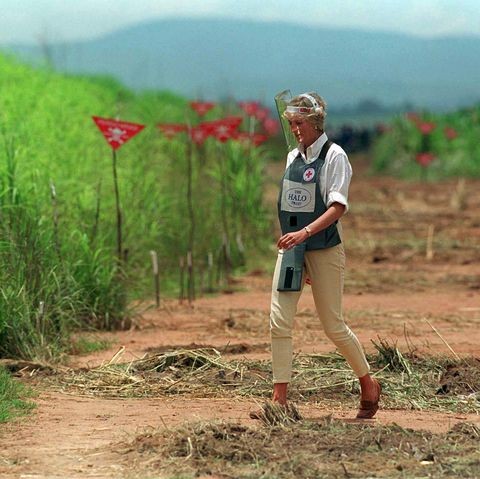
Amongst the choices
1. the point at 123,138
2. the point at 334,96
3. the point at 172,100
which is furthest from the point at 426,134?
the point at 334,96

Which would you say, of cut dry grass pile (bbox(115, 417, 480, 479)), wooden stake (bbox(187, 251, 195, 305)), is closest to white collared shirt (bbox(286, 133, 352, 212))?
cut dry grass pile (bbox(115, 417, 480, 479))

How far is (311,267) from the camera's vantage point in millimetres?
7863

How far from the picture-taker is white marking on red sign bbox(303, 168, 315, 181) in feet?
25.6

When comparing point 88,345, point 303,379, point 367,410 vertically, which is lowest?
point 88,345

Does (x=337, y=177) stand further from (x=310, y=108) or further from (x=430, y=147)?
(x=430, y=147)

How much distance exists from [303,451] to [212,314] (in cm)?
614

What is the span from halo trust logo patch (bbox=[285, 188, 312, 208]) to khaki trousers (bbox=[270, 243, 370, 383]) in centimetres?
25

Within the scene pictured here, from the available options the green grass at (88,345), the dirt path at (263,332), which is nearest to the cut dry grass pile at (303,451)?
the dirt path at (263,332)

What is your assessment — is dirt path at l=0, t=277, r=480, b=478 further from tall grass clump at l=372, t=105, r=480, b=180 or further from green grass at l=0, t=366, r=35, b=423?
tall grass clump at l=372, t=105, r=480, b=180

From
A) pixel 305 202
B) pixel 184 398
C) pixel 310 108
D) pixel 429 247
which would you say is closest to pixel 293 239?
pixel 305 202

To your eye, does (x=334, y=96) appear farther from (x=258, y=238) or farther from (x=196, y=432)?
(x=196, y=432)

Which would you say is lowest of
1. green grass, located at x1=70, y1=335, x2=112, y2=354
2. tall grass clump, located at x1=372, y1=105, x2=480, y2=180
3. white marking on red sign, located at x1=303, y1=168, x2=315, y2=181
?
tall grass clump, located at x1=372, y1=105, x2=480, y2=180

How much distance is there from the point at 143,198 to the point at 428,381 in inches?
254

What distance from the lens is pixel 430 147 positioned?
36562 millimetres
